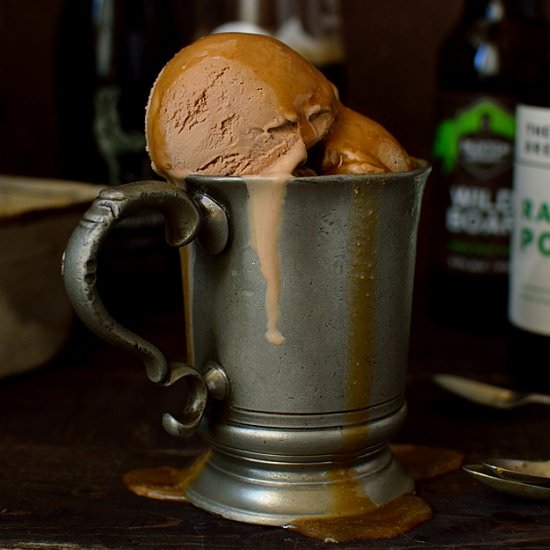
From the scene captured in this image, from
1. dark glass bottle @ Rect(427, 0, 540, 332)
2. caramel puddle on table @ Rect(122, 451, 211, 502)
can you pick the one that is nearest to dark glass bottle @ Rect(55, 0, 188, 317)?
dark glass bottle @ Rect(427, 0, 540, 332)

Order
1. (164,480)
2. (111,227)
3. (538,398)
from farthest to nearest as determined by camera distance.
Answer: (538,398)
(164,480)
(111,227)

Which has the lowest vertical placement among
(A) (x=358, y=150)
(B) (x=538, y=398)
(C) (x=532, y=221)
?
(B) (x=538, y=398)

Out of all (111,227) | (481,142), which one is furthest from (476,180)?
(111,227)

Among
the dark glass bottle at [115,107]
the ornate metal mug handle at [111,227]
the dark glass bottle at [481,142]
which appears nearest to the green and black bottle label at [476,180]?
A: the dark glass bottle at [481,142]

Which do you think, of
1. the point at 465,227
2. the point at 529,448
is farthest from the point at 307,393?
the point at 465,227

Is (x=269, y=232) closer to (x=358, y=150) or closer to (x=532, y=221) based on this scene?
(x=358, y=150)

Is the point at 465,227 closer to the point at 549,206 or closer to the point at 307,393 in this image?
the point at 549,206
